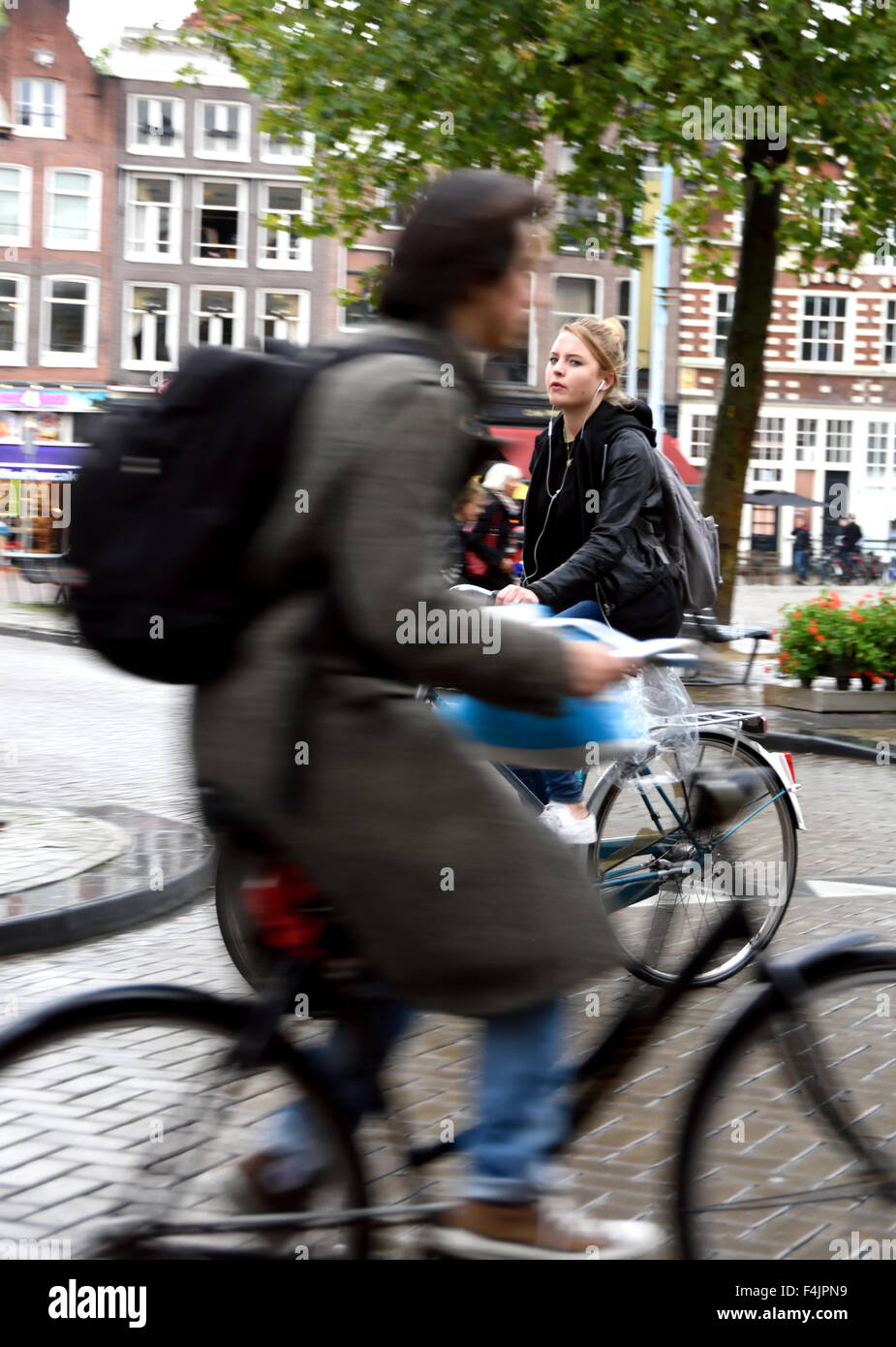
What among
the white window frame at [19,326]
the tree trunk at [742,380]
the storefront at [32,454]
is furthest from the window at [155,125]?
the tree trunk at [742,380]

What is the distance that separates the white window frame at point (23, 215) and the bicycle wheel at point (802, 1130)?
1696 inches

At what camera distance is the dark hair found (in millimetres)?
2283

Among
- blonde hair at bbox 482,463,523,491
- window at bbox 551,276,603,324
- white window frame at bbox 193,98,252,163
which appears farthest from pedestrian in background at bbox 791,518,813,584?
blonde hair at bbox 482,463,523,491

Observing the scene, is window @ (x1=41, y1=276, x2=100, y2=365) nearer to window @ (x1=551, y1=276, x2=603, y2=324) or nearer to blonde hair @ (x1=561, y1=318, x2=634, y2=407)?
window @ (x1=551, y1=276, x2=603, y2=324)

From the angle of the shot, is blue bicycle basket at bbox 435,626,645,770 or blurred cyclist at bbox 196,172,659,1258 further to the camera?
blue bicycle basket at bbox 435,626,645,770

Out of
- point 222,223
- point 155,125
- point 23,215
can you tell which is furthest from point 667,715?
point 155,125

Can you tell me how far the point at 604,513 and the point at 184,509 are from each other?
2.90m

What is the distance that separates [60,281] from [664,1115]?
1643 inches

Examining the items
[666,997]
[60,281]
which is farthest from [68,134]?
[666,997]

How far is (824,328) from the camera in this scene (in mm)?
48875

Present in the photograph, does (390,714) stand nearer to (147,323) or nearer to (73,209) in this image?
(147,323)

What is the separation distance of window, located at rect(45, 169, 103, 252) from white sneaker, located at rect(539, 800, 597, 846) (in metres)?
40.9

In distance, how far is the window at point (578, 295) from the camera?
44.8 metres

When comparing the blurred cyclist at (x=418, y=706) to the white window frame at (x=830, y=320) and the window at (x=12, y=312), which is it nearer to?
the window at (x=12, y=312)
